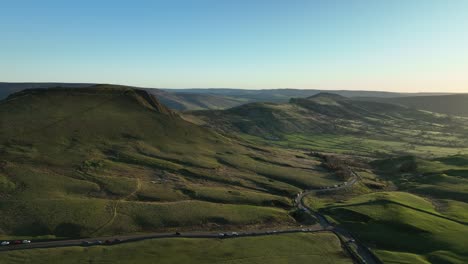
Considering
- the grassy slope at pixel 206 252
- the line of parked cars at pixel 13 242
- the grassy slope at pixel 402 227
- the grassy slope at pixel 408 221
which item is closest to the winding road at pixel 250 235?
the line of parked cars at pixel 13 242

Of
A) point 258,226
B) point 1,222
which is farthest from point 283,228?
point 1,222

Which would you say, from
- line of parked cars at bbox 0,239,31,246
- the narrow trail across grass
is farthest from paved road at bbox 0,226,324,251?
the narrow trail across grass

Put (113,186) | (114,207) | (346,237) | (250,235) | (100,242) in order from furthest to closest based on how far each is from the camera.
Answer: (113,186), (114,207), (346,237), (250,235), (100,242)

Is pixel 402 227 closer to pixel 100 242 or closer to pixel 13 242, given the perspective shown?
pixel 100 242

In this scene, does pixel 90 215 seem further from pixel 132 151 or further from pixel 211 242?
pixel 132 151

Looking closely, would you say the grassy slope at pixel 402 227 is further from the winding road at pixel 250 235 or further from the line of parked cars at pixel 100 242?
the line of parked cars at pixel 100 242

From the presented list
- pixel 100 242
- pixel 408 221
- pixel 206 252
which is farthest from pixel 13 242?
pixel 408 221
